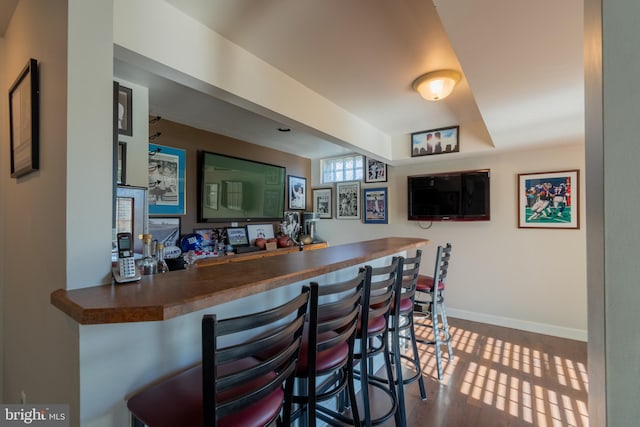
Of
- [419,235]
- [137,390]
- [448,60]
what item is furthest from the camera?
[419,235]

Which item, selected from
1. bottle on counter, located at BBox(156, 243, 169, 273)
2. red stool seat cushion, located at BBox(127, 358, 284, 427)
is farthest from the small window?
red stool seat cushion, located at BBox(127, 358, 284, 427)

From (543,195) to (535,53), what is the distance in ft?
7.69

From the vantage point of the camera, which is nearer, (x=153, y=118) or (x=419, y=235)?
(x=153, y=118)

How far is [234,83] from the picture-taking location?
1.67 m

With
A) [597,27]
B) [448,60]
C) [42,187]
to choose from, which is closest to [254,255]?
[42,187]

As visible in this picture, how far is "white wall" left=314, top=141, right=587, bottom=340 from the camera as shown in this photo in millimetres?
3059

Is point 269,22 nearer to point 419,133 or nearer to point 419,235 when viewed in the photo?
point 419,133

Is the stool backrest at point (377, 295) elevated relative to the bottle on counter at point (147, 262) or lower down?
lower down

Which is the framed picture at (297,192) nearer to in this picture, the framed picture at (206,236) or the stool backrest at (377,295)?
the framed picture at (206,236)

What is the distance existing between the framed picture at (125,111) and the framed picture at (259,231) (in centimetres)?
210

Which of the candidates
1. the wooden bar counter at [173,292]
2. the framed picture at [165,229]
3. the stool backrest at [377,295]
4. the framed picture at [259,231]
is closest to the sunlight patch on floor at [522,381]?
the stool backrest at [377,295]

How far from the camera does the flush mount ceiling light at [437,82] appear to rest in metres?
1.99

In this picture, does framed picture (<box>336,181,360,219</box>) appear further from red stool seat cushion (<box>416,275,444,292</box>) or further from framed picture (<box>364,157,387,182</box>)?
red stool seat cushion (<box>416,275,444,292</box>)

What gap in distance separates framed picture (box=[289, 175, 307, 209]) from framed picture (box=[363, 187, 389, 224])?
109 centimetres
